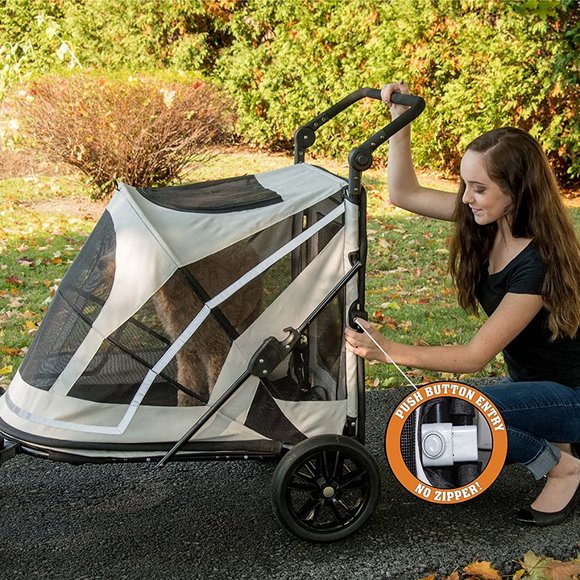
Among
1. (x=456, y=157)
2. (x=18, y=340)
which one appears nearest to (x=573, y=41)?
(x=456, y=157)

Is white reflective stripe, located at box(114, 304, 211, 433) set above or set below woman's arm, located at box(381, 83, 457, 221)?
below

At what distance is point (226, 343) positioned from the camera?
2770 mm

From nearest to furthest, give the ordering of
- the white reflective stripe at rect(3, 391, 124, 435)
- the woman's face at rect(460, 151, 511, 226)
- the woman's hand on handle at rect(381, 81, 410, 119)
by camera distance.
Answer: the white reflective stripe at rect(3, 391, 124, 435) < the woman's face at rect(460, 151, 511, 226) < the woman's hand on handle at rect(381, 81, 410, 119)

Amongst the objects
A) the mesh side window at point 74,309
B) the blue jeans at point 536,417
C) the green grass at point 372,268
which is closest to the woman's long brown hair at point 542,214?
the blue jeans at point 536,417

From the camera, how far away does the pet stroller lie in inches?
106

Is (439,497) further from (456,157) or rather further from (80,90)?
(456,157)

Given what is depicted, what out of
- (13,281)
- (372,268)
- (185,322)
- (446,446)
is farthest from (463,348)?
(13,281)

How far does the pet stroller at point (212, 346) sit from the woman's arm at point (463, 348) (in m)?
0.08

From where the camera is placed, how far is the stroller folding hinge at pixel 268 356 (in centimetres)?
273

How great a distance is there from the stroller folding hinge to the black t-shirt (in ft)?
2.59

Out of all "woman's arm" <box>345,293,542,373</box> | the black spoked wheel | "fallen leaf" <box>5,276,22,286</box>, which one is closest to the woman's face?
"woman's arm" <box>345,293,542,373</box>

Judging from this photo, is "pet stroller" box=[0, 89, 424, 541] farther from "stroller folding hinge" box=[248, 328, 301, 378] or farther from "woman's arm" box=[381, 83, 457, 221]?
"woman's arm" box=[381, 83, 457, 221]

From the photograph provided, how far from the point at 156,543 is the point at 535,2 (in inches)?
138

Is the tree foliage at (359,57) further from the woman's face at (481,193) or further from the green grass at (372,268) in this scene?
the woman's face at (481,193)
